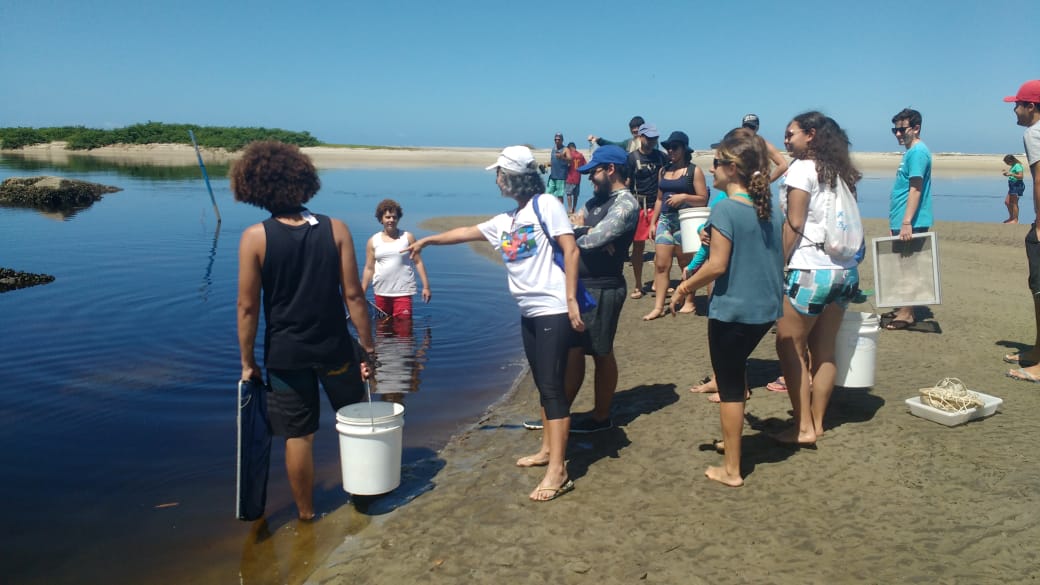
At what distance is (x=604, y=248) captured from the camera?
473cm

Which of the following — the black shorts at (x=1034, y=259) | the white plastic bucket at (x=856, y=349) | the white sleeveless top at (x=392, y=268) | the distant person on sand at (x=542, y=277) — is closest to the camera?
the distant person on sand at (x=542, y=277)

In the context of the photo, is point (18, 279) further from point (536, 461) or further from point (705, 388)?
point (705, 388)

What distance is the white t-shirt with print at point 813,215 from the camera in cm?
434

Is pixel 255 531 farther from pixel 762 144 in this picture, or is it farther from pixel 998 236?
pixel 998 236

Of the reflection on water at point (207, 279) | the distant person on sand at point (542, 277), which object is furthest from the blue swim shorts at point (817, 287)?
the reflection on water at point (207, 279)

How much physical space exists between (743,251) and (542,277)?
113cm

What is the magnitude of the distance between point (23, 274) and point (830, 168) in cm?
1207

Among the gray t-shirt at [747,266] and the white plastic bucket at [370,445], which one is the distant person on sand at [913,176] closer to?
the gray t-shirt at [747,266]

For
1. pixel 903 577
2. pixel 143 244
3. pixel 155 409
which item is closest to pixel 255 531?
pixel 155 409

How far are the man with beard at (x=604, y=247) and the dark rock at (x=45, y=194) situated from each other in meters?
24.0

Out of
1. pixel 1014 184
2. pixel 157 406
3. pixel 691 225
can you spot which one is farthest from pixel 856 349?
pixel 1014 184

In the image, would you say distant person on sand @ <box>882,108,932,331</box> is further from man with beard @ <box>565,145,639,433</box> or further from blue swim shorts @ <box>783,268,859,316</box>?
man with beard @ <box>565,145,639,433</box>

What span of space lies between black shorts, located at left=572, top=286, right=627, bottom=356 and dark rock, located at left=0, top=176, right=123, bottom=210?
951 inches

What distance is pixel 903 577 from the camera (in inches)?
127
